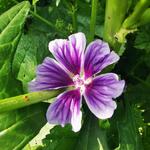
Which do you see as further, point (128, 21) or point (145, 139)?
point (145, 139)

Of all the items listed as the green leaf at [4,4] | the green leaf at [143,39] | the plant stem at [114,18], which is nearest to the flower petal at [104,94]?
the plant stem at [114,18]

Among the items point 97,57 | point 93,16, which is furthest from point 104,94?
point 93,16

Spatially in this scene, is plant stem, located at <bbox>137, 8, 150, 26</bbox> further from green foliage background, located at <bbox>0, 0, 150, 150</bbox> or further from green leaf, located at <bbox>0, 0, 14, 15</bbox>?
green leaf, located at <bbox>0, 0, 14, 15</bbox>

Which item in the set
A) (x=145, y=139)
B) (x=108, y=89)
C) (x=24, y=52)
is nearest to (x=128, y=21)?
(x=108, y=89)

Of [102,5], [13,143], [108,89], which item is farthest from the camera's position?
[102,5]

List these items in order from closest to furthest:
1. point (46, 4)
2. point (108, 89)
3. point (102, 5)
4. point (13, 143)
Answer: point (108, 89) → point (13, 143) → point (102, 5) → point (46, 4)

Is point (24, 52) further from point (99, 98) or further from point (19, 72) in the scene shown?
point (99, 98)

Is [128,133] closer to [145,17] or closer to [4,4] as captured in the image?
[145,17]

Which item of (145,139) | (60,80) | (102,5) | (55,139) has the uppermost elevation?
(102,5)

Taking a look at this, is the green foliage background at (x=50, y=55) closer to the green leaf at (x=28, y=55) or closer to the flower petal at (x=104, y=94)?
the green leaf at (x=28, y=55)
